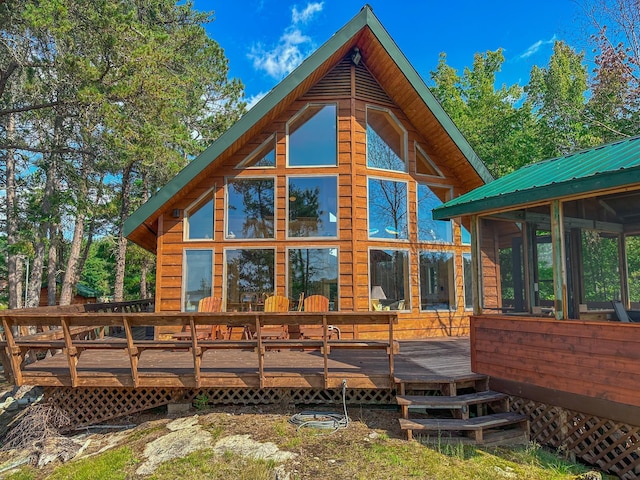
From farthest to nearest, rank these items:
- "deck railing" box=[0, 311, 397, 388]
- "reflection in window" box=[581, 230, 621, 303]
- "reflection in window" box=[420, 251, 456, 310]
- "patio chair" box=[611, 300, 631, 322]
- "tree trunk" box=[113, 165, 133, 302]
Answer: "tree trunk" box=[113, 165, 133, 302] < "reflection in window" box=[420, 251, 456, 310] < "reflection in window" box=[581, 230, 621, 303] < "patio chair" box=[611, 300, 631, 322] < "deck railing" box=[0, 311, 397, 388]

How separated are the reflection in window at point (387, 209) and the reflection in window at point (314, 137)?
1.03 meters

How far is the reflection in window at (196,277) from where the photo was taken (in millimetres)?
7570

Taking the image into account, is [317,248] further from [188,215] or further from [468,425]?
[468,425]

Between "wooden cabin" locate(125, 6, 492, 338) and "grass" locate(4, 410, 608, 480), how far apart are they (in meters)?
3.24

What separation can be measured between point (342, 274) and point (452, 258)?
250 cm

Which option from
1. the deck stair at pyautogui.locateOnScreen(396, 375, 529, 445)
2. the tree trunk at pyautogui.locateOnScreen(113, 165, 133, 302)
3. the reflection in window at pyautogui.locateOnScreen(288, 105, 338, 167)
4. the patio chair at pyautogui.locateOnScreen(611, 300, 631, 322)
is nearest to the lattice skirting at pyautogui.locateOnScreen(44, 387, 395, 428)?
the deck stair at pyautogui.locateOnScreen(396, 375, 529, 445)

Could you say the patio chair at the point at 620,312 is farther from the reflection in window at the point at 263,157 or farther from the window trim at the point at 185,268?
the window trim at the point at 185,268

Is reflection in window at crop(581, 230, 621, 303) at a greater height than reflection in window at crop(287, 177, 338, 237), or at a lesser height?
lesser

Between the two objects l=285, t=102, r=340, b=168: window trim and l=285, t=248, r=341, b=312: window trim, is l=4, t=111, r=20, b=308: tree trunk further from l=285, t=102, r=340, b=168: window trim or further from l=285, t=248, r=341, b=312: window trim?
l=285, t=248, r=341, b=312: window trim

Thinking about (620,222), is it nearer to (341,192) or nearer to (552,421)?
(552,421)

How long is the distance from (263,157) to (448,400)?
549cm

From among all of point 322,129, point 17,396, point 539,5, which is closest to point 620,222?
point 322,129

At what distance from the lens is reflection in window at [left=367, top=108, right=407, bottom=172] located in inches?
318

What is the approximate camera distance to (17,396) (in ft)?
23.4
